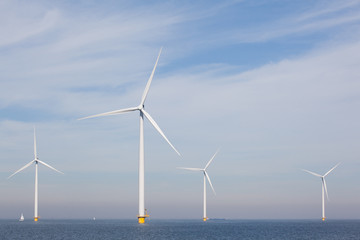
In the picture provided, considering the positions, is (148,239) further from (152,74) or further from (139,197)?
(152,74)

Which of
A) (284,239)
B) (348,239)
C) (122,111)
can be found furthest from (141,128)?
(348,239)

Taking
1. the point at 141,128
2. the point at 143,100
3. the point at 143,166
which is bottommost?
the point at 143,166

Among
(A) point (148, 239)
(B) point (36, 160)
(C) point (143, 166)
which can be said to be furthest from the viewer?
(B) point (36, 160)

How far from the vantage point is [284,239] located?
118750 millimetres

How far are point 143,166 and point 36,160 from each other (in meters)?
90.8

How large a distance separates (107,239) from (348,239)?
202ft

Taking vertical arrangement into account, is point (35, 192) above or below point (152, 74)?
below

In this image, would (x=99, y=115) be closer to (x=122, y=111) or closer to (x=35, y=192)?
(x=122, y=111)

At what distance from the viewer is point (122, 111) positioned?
12344 centimetres

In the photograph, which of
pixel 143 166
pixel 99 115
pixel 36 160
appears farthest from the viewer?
pixel 36 160

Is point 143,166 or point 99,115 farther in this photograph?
point 143,166

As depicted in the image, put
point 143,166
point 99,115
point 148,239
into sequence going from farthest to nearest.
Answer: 1. point 143,166
2. point 99,115
3. point 148,239

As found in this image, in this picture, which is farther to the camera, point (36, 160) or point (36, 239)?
point (36, 160)

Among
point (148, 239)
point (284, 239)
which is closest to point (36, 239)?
point (148, 239)
